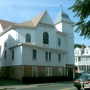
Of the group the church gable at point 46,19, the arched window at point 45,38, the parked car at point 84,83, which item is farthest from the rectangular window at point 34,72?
the parked car at point 84,83

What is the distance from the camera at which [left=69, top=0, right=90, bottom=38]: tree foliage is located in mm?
11963

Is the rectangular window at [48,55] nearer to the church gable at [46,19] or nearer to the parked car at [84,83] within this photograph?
the church gable at [46,19]

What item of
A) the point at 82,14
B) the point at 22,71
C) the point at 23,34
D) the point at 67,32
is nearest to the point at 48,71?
the point at 22,71

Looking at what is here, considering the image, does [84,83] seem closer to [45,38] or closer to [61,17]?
[45,38]

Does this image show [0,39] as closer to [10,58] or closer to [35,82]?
[10,58]

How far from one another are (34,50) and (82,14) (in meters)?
22.9

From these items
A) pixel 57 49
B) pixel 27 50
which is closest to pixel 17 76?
pixel 27 50

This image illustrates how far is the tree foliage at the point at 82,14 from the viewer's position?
12.0 m

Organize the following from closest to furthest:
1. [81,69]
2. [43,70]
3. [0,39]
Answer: [43,70], [0,39], [81,69]

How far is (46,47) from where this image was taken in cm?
3659

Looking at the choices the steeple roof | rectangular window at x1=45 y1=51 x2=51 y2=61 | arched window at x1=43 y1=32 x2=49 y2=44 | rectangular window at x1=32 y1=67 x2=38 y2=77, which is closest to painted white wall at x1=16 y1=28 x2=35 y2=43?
arched window at x1=43 y1=32 x2=49 y2=44

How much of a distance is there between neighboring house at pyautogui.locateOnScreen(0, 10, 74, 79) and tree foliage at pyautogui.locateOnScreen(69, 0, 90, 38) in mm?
20459

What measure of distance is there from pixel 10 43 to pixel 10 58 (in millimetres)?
3438

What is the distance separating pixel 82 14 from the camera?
489 inches
